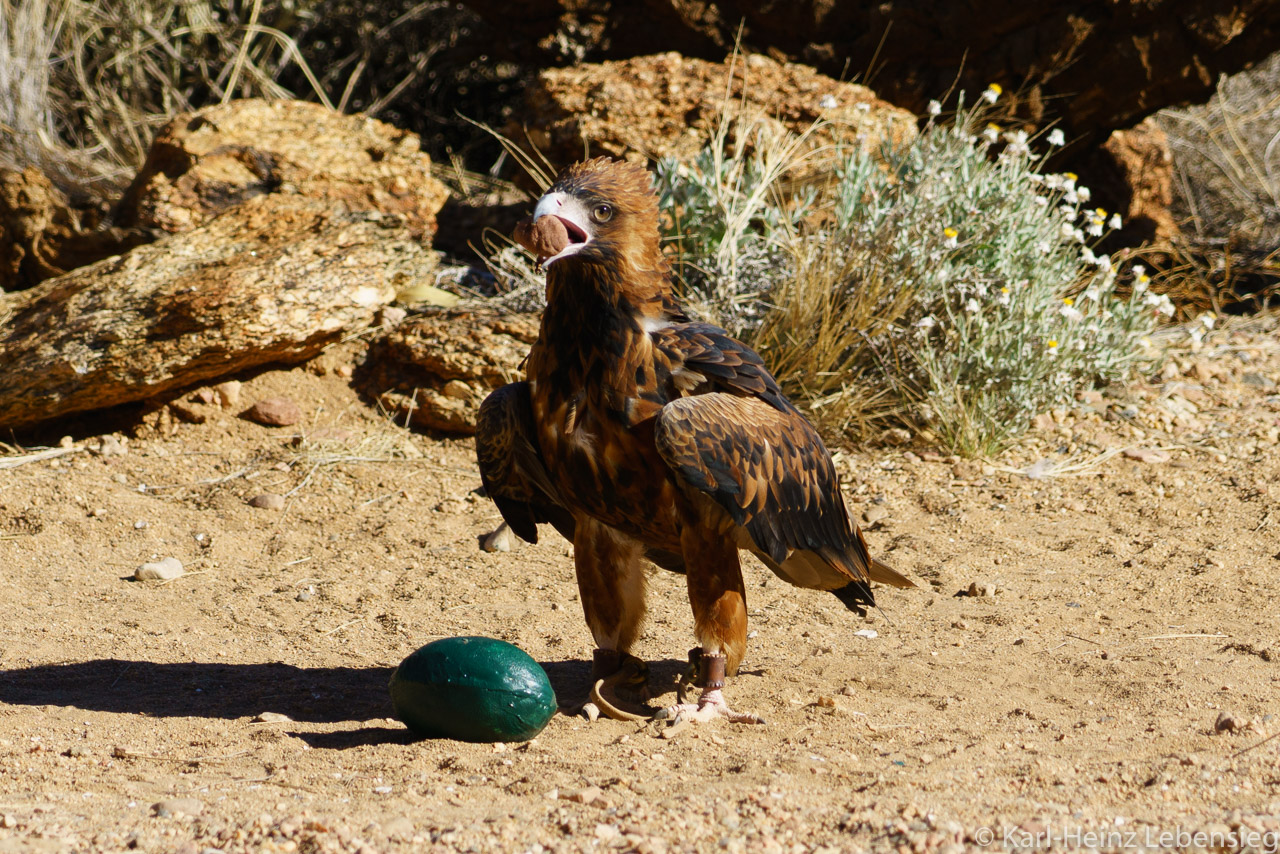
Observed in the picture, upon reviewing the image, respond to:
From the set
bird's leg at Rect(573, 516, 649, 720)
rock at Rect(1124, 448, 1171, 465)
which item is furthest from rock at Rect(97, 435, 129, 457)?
rock at Rect(1124, 448, 1171, 465)

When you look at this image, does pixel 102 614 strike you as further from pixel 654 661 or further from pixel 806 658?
pixel 806 658

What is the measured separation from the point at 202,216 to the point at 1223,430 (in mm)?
5946

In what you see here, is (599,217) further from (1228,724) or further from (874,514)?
(874,514)

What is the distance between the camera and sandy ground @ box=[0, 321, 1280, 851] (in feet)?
8.59

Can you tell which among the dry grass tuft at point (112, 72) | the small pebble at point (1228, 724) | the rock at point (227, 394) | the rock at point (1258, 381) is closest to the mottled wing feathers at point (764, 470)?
the small pebble at point (1228, 724)

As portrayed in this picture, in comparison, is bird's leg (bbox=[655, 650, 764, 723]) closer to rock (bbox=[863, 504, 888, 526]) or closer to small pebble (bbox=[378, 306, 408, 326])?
rock (bbox=[863, 504, 888, 526])

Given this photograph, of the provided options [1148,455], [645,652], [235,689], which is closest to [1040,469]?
[1148,455]

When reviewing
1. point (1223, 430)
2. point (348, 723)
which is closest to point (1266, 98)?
point (1223, 430)

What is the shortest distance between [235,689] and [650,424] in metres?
1.75

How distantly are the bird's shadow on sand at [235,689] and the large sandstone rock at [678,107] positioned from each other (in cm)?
384

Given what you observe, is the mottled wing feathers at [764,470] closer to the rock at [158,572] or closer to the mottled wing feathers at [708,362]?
the mottled wing feathers at [708,362]

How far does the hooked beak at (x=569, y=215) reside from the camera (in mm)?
3143

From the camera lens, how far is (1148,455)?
19.9 ft

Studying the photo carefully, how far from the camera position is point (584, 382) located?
333 cm
